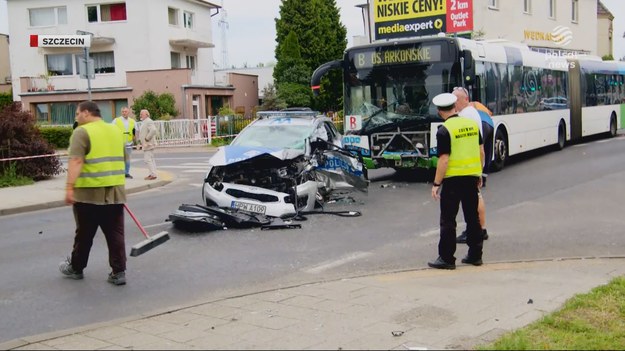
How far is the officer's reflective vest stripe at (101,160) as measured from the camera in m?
7.08

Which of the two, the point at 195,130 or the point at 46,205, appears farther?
the point at 195,130

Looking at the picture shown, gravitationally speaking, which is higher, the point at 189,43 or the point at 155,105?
the point at 189,43

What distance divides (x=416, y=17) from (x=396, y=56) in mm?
19573

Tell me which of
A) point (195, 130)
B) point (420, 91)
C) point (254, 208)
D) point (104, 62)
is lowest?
point (254, 208)

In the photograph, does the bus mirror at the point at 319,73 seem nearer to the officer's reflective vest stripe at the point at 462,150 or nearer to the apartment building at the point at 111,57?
the officer's reflective vest stripe at the point at 462,150

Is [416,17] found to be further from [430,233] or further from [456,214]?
[456,214]

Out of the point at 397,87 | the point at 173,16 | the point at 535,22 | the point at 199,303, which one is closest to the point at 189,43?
the point at 173,16

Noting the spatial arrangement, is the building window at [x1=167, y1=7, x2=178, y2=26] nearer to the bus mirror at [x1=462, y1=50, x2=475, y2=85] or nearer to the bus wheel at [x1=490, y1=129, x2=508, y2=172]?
the bus wheel at [x1=490, y1=129, x2=508, y2=172]

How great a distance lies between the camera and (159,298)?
6.71 m

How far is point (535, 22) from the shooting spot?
3900cm

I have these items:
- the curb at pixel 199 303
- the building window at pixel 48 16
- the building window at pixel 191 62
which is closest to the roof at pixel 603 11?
the building window at pixel 191 62

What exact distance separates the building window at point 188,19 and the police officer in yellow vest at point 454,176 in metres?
40.2

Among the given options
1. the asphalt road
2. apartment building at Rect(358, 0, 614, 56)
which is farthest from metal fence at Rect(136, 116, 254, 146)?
the asphalt road

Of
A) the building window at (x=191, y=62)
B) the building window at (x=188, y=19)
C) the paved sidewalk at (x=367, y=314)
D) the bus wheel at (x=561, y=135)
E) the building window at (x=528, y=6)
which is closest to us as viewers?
the paved sidewalk at (x=367, y=314)
